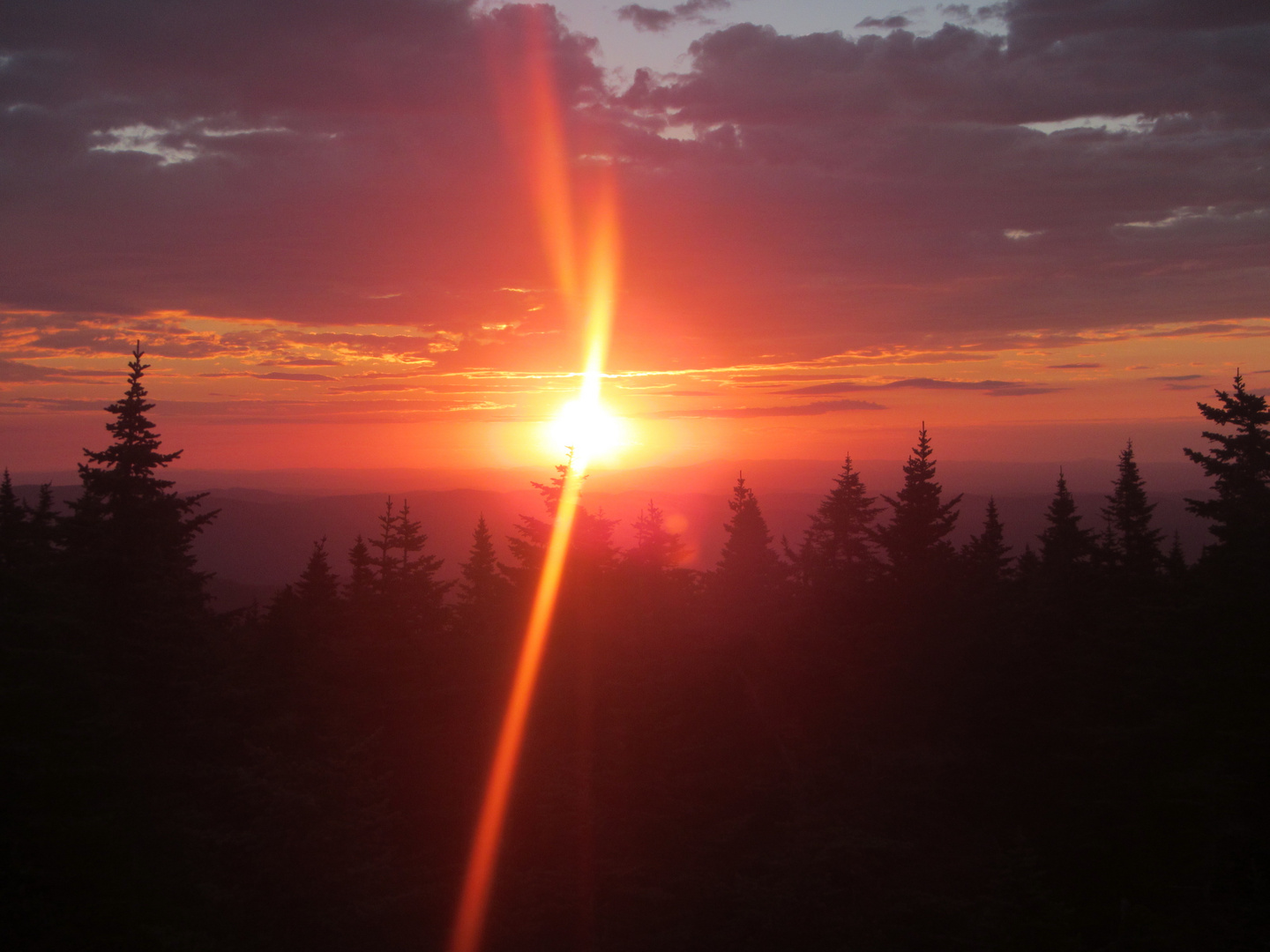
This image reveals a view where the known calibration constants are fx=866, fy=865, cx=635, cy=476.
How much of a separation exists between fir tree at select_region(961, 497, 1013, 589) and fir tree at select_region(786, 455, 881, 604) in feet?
11.8

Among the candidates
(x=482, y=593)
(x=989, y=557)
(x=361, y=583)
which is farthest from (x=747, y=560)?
(x=361, y=583)

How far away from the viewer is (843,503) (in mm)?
43500

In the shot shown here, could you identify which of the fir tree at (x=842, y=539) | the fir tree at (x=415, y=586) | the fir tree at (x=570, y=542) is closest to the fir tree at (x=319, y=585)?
the fir tree at (x=415, y=586)

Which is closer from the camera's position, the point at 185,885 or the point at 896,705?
the point at 185,885

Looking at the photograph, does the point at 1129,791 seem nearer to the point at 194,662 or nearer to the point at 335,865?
the point at 335,865

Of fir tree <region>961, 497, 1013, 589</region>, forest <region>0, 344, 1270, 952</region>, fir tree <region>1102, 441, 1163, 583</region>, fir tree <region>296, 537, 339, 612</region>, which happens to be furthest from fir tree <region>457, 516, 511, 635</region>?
fir tree <region>1102, 441, 1163, 583</region>

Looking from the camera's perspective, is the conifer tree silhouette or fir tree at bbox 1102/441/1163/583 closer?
the conifer tree silhouette

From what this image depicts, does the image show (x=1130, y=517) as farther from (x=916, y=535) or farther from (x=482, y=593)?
(x=482, y=593)

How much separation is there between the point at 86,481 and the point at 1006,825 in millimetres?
25231

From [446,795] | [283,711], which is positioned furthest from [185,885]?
[446,795]

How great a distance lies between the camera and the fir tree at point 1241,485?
1970cm

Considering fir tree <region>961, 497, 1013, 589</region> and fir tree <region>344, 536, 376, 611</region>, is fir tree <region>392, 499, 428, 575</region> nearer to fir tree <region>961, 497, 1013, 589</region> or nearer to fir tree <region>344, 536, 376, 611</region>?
fir tree <region>344, 536, 376, 611</region>

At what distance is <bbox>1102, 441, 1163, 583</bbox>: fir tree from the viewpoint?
4072 cm

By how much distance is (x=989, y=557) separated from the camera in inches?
1431
